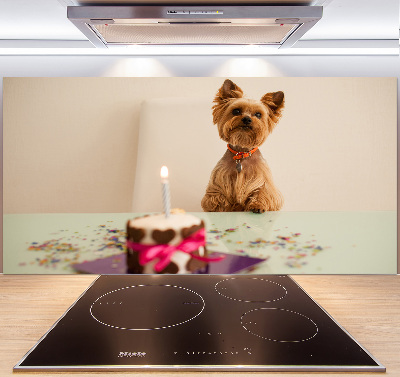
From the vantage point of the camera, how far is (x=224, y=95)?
1.28 metres

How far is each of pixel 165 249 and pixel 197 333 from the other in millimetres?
404

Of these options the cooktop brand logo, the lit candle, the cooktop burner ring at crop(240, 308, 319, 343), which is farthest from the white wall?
the cooktop brand logo

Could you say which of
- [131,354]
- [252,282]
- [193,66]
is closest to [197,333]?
[131,354]

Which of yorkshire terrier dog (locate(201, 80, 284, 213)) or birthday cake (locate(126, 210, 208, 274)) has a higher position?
yorkshire terrier dog (locate(201, 80, 284, 213))

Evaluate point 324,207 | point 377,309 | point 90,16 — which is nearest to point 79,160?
point 90,16

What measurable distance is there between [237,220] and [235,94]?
449 millimetres

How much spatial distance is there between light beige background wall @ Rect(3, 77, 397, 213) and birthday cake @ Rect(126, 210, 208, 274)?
0.43 feet

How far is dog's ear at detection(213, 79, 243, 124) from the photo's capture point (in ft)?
4.18

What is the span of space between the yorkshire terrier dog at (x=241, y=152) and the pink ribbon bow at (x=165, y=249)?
0.12m

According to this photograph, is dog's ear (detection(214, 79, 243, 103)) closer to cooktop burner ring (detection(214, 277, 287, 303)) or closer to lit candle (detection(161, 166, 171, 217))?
lit candle (detection(161, 166, 171, 217))

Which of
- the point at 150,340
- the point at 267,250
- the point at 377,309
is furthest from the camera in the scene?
the point at 267,250

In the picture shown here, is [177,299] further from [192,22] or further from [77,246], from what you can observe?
[192,22]

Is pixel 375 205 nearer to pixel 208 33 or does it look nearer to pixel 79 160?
pixel 208 33

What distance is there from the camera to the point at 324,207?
4.33ft
